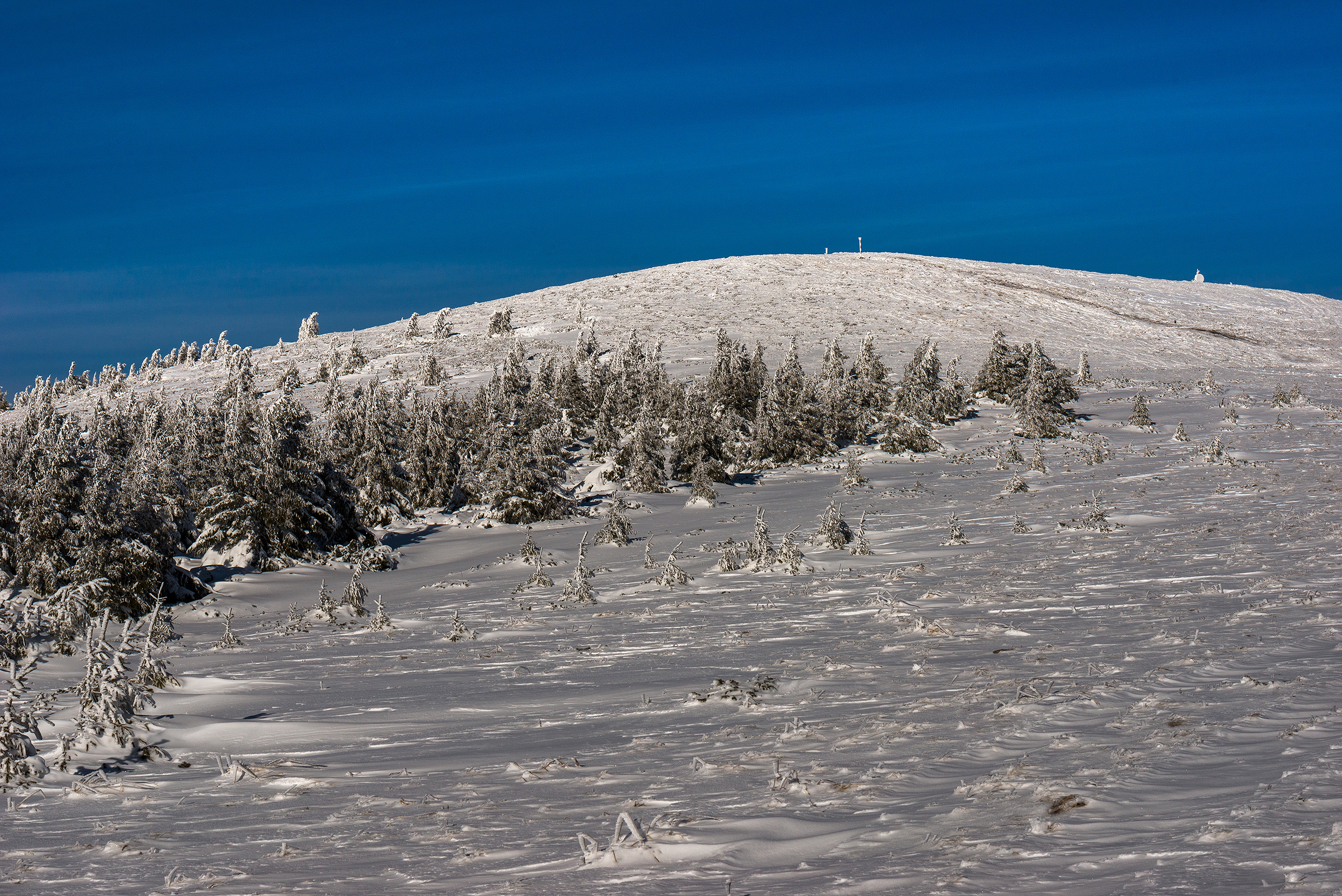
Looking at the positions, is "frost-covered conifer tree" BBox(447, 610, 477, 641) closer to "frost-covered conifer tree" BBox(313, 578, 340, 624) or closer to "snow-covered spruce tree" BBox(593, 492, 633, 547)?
"frost-covered conifer tree" BBox(313, 578, 340, 624)

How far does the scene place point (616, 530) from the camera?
2181cm

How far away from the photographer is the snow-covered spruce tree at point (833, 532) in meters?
17.9

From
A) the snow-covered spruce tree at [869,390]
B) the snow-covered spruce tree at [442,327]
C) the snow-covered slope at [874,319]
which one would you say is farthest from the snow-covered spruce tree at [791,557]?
the snow-covered spruce tree at [442,327]

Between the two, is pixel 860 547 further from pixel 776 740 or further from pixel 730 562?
pixel 776 740

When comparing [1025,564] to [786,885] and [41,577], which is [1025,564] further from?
[41,577]

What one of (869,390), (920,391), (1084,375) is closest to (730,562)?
(920,391)

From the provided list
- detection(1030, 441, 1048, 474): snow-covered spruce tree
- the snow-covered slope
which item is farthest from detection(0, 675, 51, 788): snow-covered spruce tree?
the snow-covered slope

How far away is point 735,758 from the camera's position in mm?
6613

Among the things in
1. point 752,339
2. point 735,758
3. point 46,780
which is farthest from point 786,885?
point 752,339

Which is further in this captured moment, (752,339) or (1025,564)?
(752,339)

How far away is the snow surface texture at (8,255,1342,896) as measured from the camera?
15.6 ft

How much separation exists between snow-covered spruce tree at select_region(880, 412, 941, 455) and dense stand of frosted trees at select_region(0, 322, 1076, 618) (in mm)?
75

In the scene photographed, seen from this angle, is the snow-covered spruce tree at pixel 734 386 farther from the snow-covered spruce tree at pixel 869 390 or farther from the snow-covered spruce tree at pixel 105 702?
the snow-covered spruce tree at pixel 105 702

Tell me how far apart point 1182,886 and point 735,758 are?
10.1 ft
